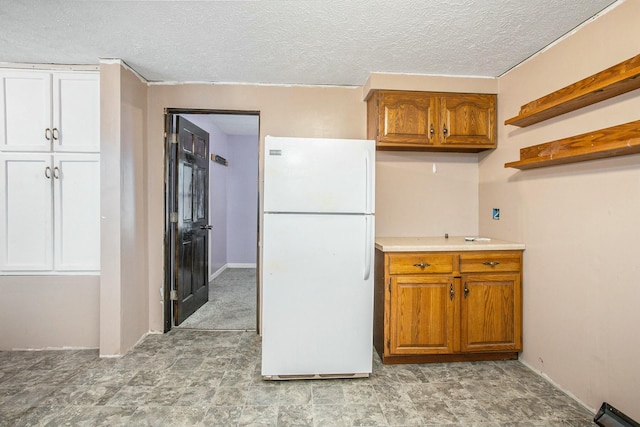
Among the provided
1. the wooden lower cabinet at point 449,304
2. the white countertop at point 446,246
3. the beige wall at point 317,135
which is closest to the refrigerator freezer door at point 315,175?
the white countertop at point 446,246

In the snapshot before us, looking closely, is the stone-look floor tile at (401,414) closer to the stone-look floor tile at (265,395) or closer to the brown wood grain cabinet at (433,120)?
the stone-look floor tile at (265,395)

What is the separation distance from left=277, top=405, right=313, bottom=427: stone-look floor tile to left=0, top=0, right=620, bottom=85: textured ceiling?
2.24 metres

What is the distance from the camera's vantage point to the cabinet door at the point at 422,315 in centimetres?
236

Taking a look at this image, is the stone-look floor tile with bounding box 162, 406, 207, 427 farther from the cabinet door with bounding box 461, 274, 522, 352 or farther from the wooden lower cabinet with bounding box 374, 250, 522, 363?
the cabinet door with bounding box 461, 274, 522, 352

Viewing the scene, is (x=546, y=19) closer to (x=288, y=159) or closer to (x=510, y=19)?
(x=510, y=19)

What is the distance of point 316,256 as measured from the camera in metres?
2.16

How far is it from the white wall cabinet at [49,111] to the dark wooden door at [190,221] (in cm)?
67

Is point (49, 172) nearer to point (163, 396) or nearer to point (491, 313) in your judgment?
point (163, 396)

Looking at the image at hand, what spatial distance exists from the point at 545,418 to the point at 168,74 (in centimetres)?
353

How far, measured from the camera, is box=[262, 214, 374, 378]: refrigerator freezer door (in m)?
2.15

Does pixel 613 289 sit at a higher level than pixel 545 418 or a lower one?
higher

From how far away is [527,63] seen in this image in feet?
7.86

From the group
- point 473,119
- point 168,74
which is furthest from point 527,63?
point 168,74

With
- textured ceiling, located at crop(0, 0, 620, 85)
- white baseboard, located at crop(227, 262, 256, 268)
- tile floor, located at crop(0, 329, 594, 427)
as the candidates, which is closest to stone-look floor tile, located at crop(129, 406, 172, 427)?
tile floor, located at crop(0, 329, 594, 427)
